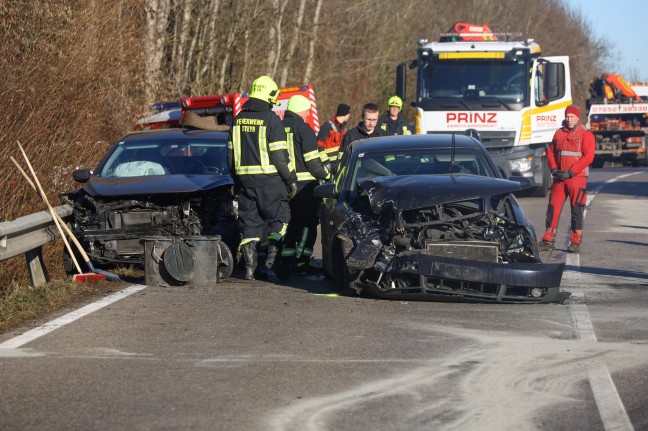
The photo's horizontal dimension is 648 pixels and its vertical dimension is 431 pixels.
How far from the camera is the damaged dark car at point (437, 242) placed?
29.2 ft

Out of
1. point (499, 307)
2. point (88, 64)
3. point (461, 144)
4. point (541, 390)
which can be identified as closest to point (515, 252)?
point (499, 307)

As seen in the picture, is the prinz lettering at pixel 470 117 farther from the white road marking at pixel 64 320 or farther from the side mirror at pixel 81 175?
the white road marking at pixel 64 320

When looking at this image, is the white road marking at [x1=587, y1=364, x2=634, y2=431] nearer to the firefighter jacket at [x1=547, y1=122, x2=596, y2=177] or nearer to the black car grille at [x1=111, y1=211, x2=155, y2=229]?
the black car grille at [x1=111, y1=211, x2=155, y2=229]

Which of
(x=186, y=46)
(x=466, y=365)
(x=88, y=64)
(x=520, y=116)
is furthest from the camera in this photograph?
(x=186, y=46)

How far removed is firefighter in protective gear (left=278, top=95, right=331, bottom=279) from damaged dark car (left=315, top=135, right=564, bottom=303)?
1.04 meters

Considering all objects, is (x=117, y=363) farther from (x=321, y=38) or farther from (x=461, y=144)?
(x=321, y=38)

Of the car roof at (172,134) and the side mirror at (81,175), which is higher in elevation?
the car roof at (172,134)

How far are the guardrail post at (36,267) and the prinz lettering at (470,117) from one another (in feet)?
39.7

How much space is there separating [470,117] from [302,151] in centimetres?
1039

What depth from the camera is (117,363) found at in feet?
22.6

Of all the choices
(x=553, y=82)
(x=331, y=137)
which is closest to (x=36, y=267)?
(x=331, y=137)

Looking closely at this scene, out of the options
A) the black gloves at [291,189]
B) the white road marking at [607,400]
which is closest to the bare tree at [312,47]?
the black gloves at [291,189]

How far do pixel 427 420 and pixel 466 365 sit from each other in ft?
4.41

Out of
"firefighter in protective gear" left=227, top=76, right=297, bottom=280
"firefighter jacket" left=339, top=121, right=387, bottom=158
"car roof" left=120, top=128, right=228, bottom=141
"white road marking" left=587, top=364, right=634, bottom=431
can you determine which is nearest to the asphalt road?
"white road marking" left=587, top=364, right=634, bottom=431
